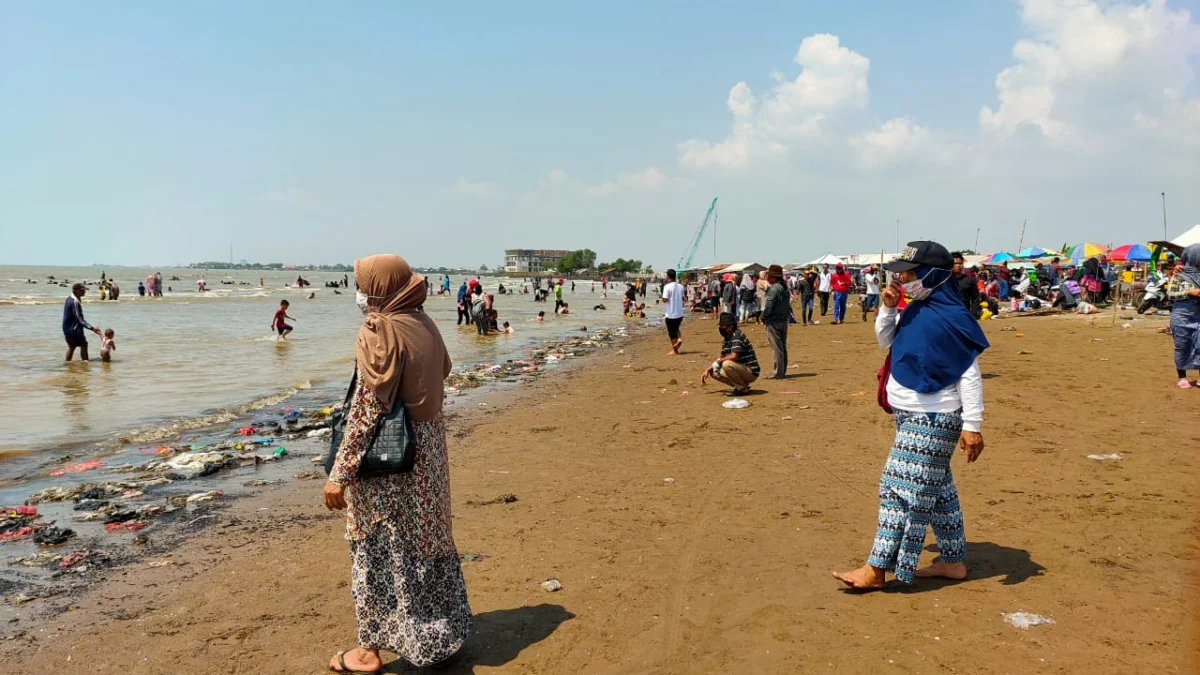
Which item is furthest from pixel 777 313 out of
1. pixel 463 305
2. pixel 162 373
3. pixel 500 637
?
pixel 463 305

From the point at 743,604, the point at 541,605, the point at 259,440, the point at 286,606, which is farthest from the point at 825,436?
the point at 259,440

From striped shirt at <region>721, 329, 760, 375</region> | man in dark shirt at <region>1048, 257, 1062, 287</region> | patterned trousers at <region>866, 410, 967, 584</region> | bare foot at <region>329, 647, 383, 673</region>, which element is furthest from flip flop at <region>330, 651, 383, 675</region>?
man in dark shirt at <region>1048, 257, 1062, 287</region>

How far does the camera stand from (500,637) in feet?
11.7

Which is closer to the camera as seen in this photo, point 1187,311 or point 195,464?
point 195,464

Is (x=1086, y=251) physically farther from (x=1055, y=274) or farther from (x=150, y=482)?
(x=150, y=482)

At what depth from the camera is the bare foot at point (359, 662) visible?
3172mm

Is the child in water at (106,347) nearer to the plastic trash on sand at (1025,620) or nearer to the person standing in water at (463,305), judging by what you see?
the person standing in water at (463,305)

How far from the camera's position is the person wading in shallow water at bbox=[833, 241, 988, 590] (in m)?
3.48

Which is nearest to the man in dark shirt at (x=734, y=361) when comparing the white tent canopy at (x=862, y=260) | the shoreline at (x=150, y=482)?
the shoreline at (x=150, y=482)

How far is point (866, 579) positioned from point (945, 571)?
0.47m

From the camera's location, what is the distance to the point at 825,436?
24.6 feet

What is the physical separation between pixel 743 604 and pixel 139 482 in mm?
5746

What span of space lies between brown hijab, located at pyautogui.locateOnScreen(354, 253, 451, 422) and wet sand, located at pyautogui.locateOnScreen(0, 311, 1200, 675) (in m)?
1.29

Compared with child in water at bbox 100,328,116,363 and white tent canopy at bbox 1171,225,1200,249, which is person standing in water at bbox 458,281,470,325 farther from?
white tent canopy at bbox 1171,225,1200,249
